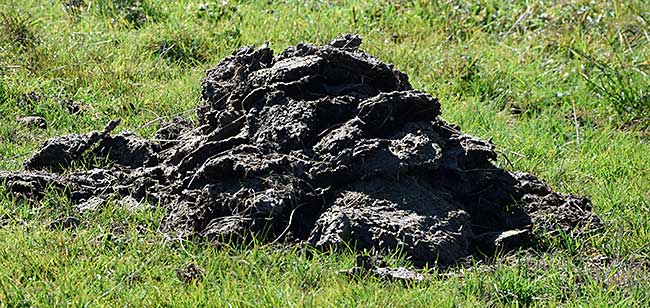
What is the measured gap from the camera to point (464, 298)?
4.27m

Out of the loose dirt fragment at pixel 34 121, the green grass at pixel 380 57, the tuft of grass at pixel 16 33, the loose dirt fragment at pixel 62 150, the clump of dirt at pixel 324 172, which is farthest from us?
the tuft of grass at pixel 16 33

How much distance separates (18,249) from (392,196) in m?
1.79

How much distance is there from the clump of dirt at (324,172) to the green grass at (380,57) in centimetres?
17

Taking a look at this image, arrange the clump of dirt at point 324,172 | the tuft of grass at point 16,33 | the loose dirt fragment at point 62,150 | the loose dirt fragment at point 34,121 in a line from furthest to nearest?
the tuft of grass at point 16,33, the loose dirt fragment at point 34,121, the loose dirt fragment at point 62,150, the clump of dirt at point 324,172

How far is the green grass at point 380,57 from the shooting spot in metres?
4.29

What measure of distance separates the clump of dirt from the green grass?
0.54ft

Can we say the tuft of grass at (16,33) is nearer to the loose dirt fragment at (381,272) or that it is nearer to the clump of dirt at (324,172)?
the clump of dirt at (324,172)

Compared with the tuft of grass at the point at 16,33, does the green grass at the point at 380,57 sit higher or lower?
lower

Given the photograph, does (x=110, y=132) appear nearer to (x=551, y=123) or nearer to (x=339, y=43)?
(x=339, y=43)

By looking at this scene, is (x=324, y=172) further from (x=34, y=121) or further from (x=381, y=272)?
(x=34, y=121)

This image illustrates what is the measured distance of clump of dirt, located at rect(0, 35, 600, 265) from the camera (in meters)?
4.72

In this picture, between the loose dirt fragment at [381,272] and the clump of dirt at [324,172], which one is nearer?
the loose dirt fragment at [381,272]

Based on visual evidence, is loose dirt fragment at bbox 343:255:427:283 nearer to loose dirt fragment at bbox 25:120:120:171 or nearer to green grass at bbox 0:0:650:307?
green grass at bbox 0:0:650:307

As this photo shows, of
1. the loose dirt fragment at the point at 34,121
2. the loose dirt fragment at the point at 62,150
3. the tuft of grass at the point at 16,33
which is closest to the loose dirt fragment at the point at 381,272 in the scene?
the loose dirt fragment at the point at 62,150
